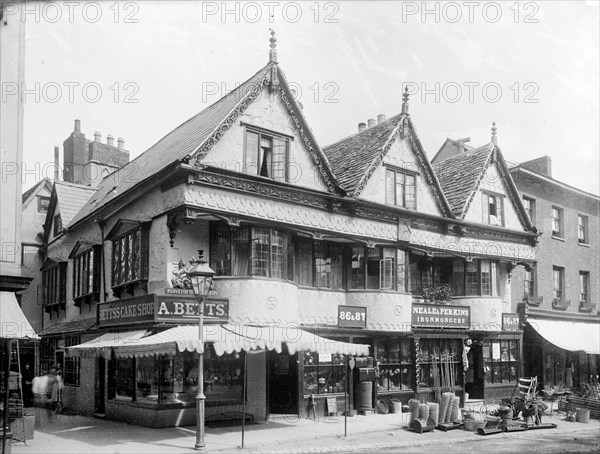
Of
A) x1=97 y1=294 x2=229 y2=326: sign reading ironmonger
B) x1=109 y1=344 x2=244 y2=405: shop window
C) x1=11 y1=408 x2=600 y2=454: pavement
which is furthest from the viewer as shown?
x1=109 y1=344 x2=244 y2=405: shop window

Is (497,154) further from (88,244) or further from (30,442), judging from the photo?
(30,442)

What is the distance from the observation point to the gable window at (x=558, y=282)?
32.3 m

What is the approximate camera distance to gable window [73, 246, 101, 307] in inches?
975

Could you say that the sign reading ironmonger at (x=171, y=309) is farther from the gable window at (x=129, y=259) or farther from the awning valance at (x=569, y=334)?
the awning valance at (x=569, y=334)

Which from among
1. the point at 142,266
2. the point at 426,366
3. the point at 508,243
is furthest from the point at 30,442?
the point at 508,243

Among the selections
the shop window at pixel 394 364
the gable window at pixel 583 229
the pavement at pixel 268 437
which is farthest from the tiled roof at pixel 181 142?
the gable window at pixel 583 229

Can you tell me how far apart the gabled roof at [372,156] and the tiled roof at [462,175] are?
4.65 ft

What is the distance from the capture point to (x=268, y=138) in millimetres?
21234

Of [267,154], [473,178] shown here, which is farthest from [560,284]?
[267,154]

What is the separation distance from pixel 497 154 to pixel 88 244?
660 inches

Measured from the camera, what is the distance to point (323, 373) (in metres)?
22.4

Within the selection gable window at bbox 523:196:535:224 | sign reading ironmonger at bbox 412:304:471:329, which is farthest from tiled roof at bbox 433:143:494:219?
gable window at bbox 523:196:535:224

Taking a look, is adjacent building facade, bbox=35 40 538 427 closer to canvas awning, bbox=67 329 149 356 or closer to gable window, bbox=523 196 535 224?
canvas awning, bbox=67 329 149 356

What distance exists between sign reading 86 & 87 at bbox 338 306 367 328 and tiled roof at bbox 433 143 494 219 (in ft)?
20.7
